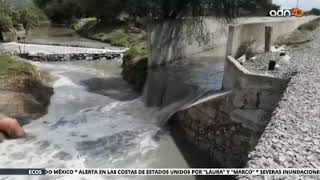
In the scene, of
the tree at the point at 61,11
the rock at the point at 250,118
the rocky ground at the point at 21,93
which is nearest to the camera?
the rock at the point at 250,118

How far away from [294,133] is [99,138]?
7.65 m

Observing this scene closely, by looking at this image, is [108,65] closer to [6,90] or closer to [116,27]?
[6,90]

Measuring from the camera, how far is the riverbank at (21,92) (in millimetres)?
14109

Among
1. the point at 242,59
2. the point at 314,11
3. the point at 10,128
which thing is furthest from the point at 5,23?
the point at 314,11

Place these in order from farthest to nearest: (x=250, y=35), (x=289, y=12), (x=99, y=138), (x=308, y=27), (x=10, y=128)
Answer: (x=289, y=12), (x=308, y=27), (x=250, y=35), (x=99, y=138), (x=10, y=128)

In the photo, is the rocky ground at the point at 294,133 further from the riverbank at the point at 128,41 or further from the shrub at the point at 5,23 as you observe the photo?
the shrub at the point at 5,23

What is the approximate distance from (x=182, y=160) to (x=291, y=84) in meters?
3.56

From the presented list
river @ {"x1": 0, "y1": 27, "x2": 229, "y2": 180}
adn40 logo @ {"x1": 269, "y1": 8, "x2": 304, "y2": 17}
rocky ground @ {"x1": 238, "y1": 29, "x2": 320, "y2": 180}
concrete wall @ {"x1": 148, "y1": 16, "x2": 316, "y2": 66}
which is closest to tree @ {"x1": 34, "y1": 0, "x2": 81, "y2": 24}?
adn40 logo @ {"x1": 269, "y1": 8, "x2": 304, "y2": 17}

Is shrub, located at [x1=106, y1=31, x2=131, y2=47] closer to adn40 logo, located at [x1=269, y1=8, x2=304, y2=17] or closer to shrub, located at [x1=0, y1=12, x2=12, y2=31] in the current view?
shrub, located at [x1=0, y1=12, x2=12, y2=31]

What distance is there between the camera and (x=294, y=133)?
6074 millimetres

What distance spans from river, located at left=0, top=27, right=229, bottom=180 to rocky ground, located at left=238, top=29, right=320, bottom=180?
3287mm

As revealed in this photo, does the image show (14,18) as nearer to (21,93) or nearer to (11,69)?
(11,69)

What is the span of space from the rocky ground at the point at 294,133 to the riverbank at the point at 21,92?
9537 mm

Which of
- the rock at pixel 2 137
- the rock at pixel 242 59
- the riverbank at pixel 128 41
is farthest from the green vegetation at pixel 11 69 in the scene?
the rock at pixel 242 59
